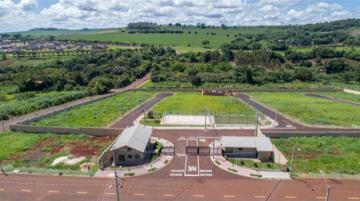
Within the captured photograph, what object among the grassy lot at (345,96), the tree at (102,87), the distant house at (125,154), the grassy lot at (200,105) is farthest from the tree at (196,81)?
the distant house at (125,154)

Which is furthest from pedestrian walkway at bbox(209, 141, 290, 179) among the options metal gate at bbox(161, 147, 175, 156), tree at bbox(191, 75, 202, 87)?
tree at bbox(191, 75, 202, 87)

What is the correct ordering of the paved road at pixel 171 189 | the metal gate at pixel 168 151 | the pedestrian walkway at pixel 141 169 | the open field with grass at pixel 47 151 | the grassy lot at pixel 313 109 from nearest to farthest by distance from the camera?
the paved road at pixel 171 189 < the pedestrian walkway at pixel 141 169 < the open field with grass at pixel 47 151 < the metal gate at pixel 168 151 < the grassy lot at pixel 313 109

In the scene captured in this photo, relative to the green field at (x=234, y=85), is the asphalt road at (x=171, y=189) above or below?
below

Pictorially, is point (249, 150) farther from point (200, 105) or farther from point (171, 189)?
point (200, 105)

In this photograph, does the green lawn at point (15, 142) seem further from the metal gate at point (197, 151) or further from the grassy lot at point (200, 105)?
the grassy lot at point (200, 105)

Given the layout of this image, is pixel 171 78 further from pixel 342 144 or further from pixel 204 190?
pixel 204 190

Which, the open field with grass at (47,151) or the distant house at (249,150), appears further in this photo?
the distant house at (249,150)

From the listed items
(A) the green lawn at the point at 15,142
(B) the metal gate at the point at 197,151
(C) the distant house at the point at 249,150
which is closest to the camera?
(C) the distant house at the point at 249,150
